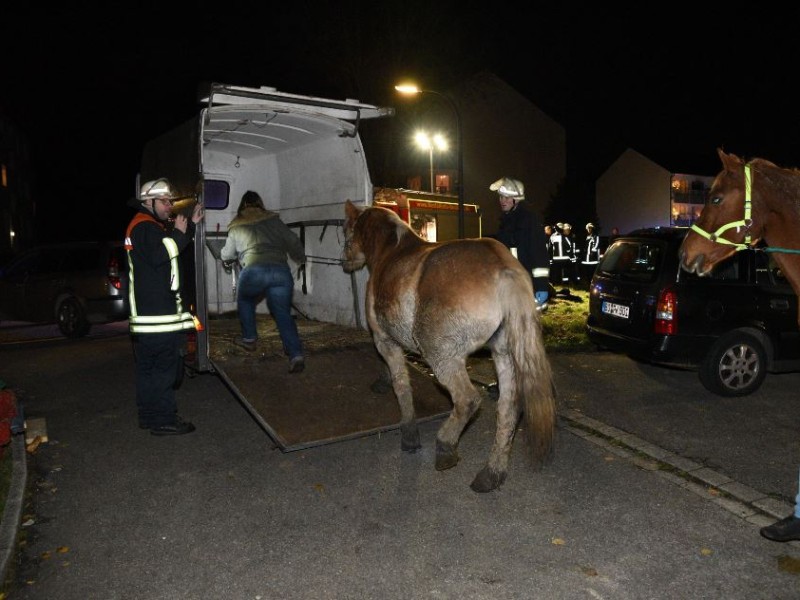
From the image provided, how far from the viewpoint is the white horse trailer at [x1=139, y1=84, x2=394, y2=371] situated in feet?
21.2

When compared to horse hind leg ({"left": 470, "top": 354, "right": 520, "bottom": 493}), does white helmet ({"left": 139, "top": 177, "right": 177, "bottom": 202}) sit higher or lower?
higher

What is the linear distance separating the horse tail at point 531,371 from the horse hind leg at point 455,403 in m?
0.43

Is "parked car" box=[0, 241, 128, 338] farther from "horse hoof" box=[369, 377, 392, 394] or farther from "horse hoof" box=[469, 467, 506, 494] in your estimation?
"horse hoof" box=[469, 467, 506, 494]

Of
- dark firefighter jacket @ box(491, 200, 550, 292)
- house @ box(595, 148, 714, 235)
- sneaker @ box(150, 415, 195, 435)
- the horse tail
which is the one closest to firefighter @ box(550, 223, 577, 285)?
dark firefighter jacket @ box(491, 200, 550, 292)

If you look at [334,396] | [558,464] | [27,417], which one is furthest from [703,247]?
[27,417]

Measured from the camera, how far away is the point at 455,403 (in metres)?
4.67

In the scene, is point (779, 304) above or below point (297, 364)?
above

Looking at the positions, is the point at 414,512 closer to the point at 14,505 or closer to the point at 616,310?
the point at 14,505

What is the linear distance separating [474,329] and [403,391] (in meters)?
1.11

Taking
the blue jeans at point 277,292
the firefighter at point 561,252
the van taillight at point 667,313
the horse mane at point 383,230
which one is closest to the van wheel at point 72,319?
the blue jeans at point 277,292

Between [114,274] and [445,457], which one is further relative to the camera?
[114,274]

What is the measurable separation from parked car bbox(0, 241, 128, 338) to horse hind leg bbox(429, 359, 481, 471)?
8.68 m

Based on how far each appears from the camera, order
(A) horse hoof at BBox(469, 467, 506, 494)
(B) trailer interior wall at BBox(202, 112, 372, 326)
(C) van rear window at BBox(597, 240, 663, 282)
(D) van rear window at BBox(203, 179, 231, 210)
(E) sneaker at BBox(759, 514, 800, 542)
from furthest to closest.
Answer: (D) van rear window at BBox(203, 179, 231, 210) → (B) trailer interior wall at BBox(202, 112, 372, 326) → (C) van rear window at BBox(597, 240, 663, 282) → (A) horse hoof at BBox(469, 467, 506, 494) → (E) sneaker at BBox(759, 514, 800, 542)

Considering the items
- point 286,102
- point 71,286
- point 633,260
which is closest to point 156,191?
point 286,102
